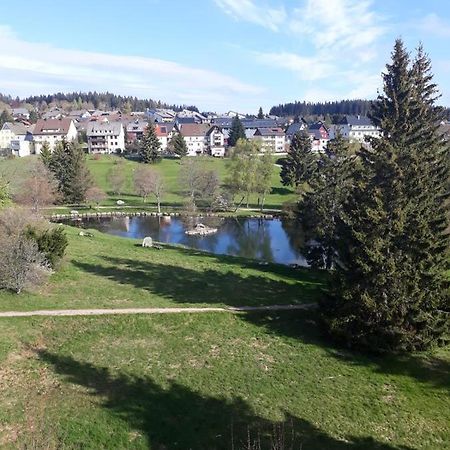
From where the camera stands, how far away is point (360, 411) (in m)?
17.5

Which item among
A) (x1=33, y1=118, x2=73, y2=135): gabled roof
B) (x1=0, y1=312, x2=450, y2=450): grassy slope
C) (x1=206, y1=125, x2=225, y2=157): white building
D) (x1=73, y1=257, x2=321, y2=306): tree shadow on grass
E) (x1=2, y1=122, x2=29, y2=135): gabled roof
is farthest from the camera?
(x1=206, y1=125, x2=225, y2=157): white building

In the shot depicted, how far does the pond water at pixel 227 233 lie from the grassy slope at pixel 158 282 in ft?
34.1

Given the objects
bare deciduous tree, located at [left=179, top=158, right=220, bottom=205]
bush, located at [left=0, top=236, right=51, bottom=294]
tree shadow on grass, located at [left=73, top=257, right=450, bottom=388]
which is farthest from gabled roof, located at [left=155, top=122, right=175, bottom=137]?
bush, located at [left=0, top=236, right=51, bottom=294]

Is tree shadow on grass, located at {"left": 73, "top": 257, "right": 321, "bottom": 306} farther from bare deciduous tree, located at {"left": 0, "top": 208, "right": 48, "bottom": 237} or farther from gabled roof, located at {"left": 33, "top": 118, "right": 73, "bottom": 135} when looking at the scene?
gabled roof, located at {"left": 33, "top": 118, "right": 73, "bottom": 135}

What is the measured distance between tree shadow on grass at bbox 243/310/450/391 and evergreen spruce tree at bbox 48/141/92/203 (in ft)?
178

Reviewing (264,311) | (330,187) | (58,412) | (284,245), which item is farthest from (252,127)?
(58,412)

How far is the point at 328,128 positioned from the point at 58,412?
146 meters

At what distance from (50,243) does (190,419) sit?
16.4 meters

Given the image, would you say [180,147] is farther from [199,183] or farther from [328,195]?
[328,195]

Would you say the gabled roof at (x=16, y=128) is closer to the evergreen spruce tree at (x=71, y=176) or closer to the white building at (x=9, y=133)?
the white building at (x=9, y=133)

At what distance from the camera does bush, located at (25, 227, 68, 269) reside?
27.9m

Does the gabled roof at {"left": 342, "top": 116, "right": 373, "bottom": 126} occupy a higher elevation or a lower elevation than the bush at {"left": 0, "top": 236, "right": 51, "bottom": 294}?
higher

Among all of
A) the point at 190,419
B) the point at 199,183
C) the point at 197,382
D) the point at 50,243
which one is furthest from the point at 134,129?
the point at 190,419

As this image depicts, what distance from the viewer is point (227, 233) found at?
5928 cm
